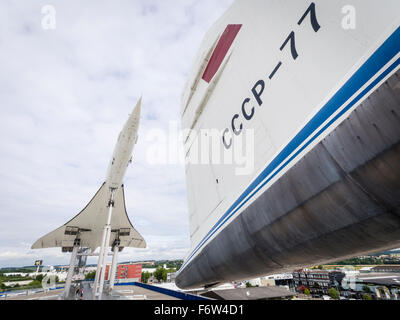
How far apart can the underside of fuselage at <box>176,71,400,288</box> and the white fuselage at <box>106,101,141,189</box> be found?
11817 mm

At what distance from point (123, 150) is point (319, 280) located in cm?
6076

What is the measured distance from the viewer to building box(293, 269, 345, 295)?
49097 millimetres

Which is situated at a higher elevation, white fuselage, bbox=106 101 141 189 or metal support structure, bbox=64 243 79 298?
white fuselage, bbox=106 101 141 189

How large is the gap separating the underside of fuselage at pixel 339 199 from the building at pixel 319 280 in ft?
195

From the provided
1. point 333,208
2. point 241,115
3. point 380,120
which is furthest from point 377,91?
point 241,115

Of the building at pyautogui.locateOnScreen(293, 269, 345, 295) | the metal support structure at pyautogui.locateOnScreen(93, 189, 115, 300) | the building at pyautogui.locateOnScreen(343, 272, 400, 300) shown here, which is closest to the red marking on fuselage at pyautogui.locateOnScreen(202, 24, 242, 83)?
the metal support structure at pyautogui.locateOnScreen(93, 189, 115, 300)

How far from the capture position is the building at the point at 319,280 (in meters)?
49.1

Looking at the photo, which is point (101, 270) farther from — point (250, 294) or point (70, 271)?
point (250, 294)

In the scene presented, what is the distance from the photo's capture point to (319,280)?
52312 millimetres

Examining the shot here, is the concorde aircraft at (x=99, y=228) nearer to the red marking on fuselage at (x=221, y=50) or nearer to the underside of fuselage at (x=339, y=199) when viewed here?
the red marking on fuselage at (x=221, y=50)

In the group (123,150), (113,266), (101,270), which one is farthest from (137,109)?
(113,266)

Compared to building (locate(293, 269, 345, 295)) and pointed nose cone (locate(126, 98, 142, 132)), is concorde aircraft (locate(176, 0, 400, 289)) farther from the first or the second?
building (locate(293, 269, 345, 295))

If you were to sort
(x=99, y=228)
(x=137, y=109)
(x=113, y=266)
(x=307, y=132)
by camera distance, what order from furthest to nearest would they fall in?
(x=99, y=228), (x=113, y=266), (x=137, y=109), (x=307, y=132)
